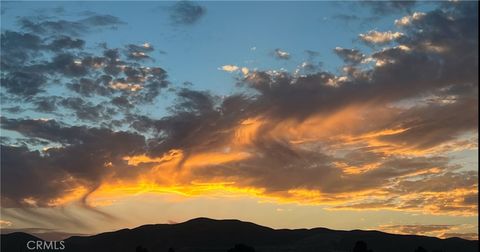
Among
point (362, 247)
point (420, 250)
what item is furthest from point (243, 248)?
point (420, 250)

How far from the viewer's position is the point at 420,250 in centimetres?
13275

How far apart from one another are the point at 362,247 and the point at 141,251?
5551 centimetres

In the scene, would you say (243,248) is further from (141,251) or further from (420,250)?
(420,250)

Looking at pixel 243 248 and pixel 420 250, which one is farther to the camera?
pixel 420 250

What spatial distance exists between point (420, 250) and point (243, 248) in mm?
44671

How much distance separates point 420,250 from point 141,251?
228ft

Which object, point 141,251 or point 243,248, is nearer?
point 243,248

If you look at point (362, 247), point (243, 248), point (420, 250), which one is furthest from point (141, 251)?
point (420, 250)

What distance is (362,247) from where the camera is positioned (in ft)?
413

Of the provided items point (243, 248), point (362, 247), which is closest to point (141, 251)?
point (243, 248)

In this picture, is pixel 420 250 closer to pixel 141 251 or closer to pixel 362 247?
pixel 362 247

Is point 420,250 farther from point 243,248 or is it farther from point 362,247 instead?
point 243,248

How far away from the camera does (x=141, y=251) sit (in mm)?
139875

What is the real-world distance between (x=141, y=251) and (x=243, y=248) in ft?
105
